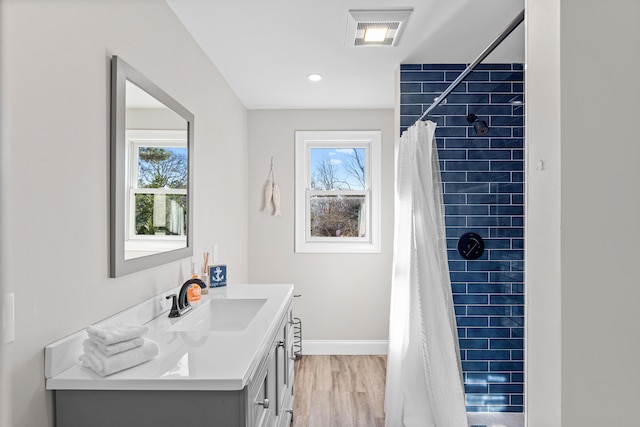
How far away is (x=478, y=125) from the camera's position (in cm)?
263

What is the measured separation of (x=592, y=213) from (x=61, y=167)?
1.31m

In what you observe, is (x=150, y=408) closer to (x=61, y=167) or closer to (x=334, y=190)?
(x=61, y=167)

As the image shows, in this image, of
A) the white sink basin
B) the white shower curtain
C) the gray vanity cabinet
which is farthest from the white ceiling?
the gray vanity cabinet

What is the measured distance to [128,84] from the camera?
159 centimetres

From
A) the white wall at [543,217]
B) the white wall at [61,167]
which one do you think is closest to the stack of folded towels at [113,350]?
the white wall at [61,167]

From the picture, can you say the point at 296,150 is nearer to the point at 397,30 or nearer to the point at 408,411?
the point at 397,30

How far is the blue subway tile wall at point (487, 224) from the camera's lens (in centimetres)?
253

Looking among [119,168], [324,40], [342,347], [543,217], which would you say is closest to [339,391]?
[342,347]

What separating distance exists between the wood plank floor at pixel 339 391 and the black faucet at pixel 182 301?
125 centimetres

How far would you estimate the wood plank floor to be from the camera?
2689mm

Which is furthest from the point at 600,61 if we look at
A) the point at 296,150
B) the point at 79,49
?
the point at 296,150

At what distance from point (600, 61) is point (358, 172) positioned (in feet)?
11.5

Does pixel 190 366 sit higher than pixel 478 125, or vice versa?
pixel 478 125

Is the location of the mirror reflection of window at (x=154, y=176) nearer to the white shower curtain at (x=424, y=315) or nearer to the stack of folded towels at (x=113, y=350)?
the stack of folded towels at (x=113, y=350)
